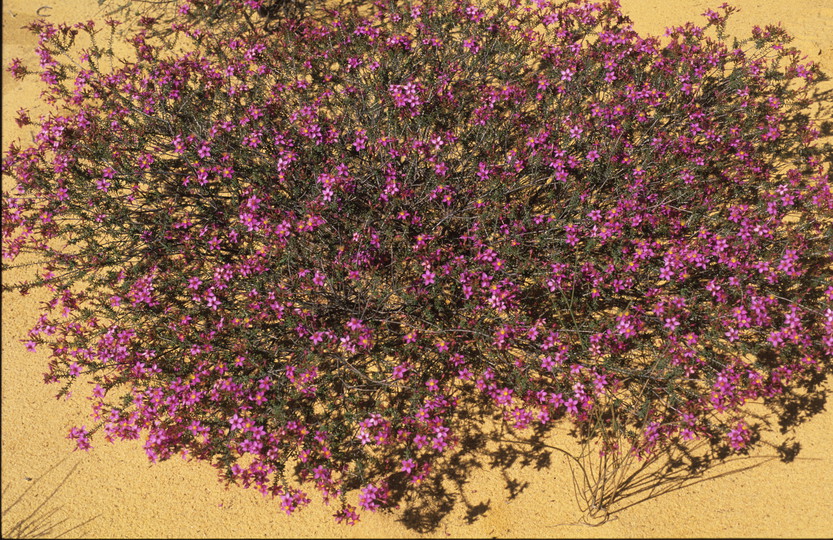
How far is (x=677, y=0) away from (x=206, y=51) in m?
6.12

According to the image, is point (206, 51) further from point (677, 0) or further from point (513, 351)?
point (677, 0)

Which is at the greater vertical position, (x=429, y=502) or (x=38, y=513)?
(x=38, y=513)

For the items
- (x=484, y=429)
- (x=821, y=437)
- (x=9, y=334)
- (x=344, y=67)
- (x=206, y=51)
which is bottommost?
(x=821, y=437)

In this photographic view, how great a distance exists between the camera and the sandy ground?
3553mm

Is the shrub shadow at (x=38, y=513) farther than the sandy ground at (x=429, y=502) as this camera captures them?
Yes

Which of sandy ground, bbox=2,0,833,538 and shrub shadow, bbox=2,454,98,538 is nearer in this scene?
sandy ground, bbox=2,0,833,538

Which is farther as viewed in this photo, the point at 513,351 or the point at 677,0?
the point at 677,0

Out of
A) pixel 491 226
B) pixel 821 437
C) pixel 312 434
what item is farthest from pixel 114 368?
pixel 821 437

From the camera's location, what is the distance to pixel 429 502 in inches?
147

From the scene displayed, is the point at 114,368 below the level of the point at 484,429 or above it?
above

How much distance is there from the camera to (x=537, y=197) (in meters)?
4.58

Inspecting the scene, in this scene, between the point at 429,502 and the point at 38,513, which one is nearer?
the point at 429,502

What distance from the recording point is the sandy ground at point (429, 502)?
11.7 ft

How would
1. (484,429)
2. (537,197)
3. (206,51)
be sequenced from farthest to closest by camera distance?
(206,51), (537,197), (484,429)
